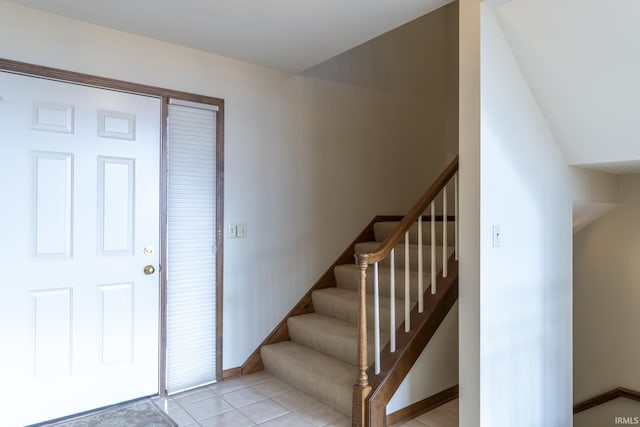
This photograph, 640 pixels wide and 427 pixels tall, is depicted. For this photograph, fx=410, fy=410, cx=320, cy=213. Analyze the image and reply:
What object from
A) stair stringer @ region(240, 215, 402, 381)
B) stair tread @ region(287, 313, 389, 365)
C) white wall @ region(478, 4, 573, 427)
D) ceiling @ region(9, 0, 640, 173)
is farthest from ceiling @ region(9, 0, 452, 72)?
stair tread @ region(287, 313, 389, 365)

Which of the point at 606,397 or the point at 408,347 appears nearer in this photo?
the point at 408,347

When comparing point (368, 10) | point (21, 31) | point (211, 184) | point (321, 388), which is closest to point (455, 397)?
point (321, 388)

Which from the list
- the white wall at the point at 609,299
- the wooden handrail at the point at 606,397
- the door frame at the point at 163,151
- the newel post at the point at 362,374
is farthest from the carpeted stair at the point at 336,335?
the wooden handrail at the point at 606,397

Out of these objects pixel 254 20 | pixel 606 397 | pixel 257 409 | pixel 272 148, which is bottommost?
pixel 606 397

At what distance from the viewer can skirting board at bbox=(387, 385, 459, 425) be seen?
2426 mm

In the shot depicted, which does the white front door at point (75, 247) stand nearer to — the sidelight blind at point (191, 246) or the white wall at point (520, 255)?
the sidelight blind at point (191, 246)

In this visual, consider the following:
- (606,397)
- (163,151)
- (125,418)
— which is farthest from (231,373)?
(606,397)

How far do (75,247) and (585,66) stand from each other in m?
2.97

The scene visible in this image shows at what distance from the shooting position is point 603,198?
3141mm

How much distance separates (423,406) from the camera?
2576 millimetres

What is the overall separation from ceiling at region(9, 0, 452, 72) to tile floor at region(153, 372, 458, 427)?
2339 millimetres

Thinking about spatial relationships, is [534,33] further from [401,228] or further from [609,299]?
[609,299]

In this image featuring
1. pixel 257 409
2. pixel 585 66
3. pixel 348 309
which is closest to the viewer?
pixel 585 66

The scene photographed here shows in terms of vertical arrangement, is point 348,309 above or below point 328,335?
above
